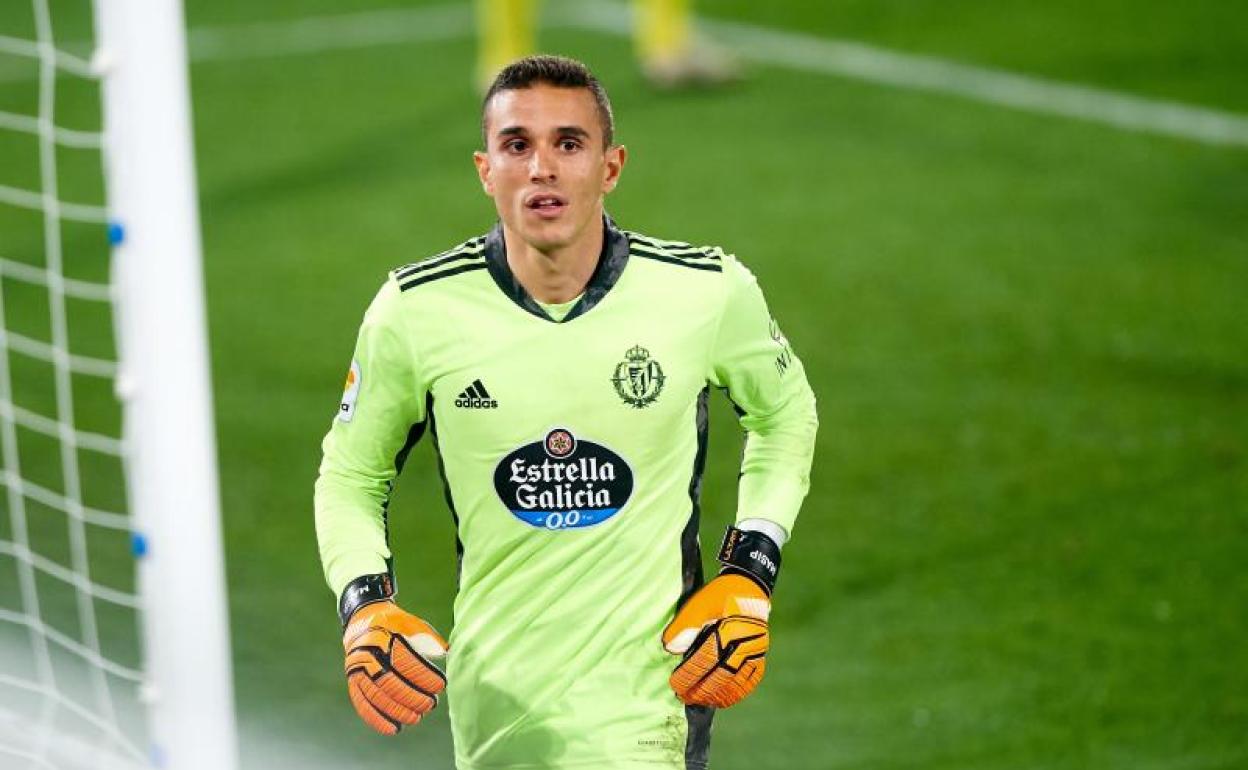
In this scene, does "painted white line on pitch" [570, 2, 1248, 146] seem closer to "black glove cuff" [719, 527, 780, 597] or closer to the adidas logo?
"black glove cuff" [719, 527, 780, 597]

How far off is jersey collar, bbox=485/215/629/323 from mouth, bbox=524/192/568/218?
18 cm

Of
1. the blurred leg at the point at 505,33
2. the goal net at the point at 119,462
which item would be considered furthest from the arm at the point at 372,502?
the blurred leg at the point at 505,33

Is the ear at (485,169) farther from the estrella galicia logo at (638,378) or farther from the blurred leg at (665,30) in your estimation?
the blurred leg at (665,30)

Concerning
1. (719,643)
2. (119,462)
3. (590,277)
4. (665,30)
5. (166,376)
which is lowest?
(119,462)

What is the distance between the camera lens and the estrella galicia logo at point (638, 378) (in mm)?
3752

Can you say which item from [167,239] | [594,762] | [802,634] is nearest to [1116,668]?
[802,634]

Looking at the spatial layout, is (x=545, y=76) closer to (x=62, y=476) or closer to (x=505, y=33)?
(x=62, y=476)

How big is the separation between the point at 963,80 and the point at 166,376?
9.49m

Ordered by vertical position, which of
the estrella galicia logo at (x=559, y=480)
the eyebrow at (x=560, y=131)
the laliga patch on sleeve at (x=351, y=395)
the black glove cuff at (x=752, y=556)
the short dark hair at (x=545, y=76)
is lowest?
the black glove cuff at (x=752, y=556)

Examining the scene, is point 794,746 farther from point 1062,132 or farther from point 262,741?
point 1062,132

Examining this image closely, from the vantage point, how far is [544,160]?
141 inches

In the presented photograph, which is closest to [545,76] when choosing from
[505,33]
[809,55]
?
[505,33]

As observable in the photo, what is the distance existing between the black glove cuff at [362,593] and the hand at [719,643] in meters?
0.52

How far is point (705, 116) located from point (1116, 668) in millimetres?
6523
